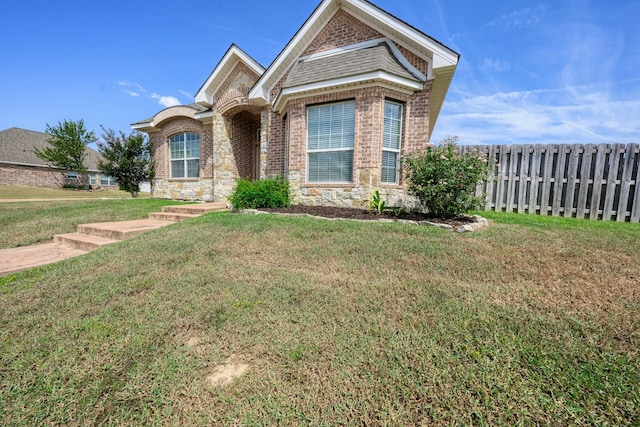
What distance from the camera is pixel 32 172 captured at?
2767 centimetres

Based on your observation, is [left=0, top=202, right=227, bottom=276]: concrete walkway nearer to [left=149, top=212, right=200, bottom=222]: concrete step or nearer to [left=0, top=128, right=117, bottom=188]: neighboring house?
[left=149, top=212, right=200, bottom=222]: concrete step

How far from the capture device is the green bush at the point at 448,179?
18.7 ft

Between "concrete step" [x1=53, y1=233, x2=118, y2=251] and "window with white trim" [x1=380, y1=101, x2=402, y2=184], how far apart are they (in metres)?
6.68

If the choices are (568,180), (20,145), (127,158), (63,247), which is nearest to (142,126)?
(127,158)

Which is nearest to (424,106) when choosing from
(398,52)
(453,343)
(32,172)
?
(398,52)

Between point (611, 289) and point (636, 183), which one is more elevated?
point (636, 183)

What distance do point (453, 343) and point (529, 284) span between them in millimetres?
1621

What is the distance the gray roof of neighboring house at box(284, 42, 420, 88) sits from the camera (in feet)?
23.2

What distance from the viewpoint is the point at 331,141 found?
7.82 metres

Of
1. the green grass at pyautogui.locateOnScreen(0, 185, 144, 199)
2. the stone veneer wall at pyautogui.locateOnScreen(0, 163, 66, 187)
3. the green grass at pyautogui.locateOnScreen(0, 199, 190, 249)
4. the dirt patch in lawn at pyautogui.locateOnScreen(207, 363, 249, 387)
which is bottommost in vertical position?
the dirt patch in lawn at pyautogui.locateOnScreen(207, 363, 249, 387)

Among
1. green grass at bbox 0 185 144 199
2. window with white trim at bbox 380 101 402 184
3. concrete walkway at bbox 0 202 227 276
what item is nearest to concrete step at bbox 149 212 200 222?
concrete walkway at bbox 0 202 227 276

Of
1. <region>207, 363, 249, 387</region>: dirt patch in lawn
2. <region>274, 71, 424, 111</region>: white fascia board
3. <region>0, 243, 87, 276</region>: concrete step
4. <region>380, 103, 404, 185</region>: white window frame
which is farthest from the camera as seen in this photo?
<region>380, 103, 404, 185</region>: white window frame

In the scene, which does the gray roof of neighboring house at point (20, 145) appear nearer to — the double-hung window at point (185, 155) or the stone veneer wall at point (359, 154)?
the double-hung window at point (185, 155)

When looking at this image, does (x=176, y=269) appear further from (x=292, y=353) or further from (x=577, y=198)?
(x=577, y=198)
